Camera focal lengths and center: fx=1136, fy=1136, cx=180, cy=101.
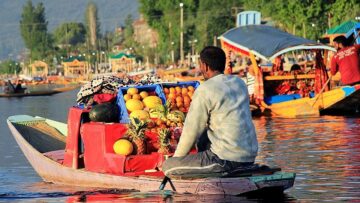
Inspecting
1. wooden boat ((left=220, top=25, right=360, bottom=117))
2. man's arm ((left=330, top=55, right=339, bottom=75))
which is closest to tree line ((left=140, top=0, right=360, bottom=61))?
wooden boat ((left=220, top=25, right=360, bottom=117))

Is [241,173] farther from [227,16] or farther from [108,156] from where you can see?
[227,16]

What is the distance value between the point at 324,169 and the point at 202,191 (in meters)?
4.45

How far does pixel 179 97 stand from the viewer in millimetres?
15781

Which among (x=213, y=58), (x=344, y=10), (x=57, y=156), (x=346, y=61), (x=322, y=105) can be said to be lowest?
(x=322, y=105)

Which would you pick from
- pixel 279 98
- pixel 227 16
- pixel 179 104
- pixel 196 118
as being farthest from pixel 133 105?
pixel 227 16

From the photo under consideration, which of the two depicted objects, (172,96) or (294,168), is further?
(294,168)

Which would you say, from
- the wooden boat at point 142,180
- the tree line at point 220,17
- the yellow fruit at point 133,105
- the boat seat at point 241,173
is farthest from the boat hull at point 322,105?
the tree line at point 220,17

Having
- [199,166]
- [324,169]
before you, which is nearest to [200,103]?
[199,166]

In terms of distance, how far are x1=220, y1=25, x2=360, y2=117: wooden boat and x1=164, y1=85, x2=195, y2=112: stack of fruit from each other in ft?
47.2

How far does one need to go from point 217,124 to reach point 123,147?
6.42ft

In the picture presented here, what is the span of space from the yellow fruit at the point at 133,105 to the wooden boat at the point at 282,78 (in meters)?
15.3

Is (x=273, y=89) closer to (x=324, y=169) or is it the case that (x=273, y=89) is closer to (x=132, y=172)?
(x=324, y=169)

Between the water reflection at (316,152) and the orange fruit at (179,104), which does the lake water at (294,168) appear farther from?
the orange fruit at (179,104)

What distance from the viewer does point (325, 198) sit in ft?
45.9
